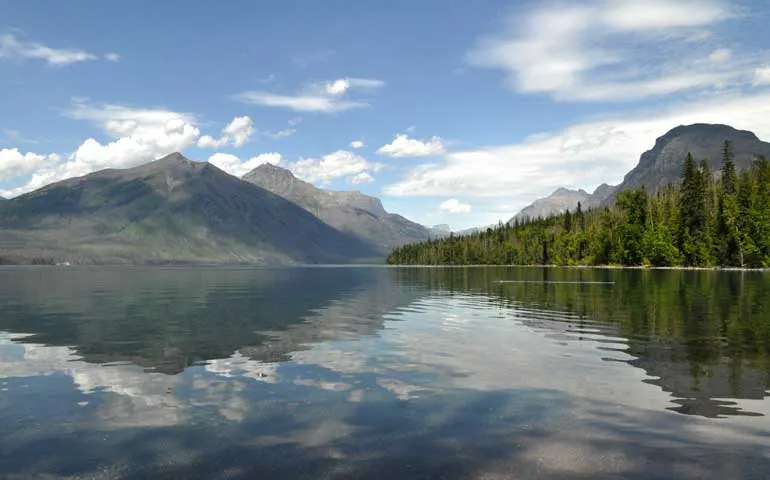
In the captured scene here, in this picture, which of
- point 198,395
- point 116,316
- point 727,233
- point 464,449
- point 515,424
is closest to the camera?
point 464,449

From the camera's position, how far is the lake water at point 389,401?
49.3ft

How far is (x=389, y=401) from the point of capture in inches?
865

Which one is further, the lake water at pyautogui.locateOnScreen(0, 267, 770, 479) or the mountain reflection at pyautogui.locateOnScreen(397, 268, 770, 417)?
the mountain reflection at pyautogui.locateOnScreen(397, 268, 770, 417)

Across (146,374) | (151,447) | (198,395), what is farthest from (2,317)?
(151,447)

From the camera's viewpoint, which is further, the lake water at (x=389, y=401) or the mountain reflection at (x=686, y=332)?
the mountain reflection at (x=686, y=332)

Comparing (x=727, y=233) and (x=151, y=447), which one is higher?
(x=727, y=233)

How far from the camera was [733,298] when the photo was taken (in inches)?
2657

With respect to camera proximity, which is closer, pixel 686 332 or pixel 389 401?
pixel 389 401

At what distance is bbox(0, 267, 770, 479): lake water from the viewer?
49.3 ft

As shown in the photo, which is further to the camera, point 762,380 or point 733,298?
point 733,298

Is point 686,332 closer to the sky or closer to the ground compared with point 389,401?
closer to the sky

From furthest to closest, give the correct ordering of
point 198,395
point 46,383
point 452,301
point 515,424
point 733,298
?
1. point 452,301
2. point 733,298
3. point 46,383
4. point 198,395
5. point 515,424

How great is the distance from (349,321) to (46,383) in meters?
28.4

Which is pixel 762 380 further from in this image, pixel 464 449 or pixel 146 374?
pixel 146 374
